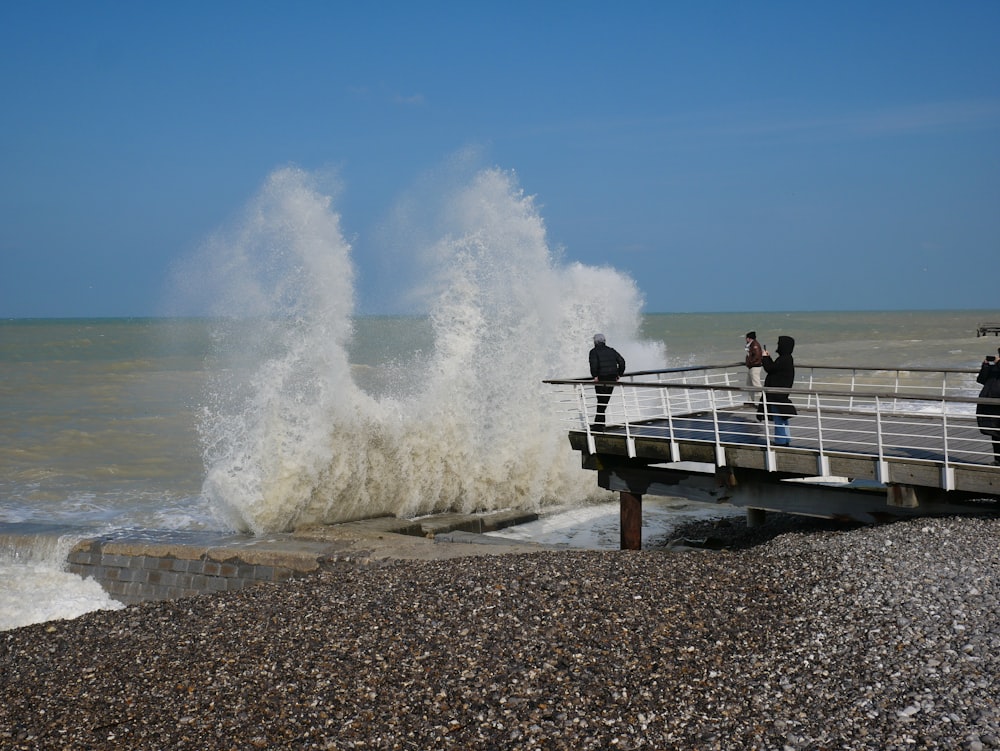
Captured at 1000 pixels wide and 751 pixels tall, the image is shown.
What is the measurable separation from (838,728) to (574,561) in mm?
3728

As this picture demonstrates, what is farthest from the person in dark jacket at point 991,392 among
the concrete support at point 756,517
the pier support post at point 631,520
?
the pier support post at point 631,520

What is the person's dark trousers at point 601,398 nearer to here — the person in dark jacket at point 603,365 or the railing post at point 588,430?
the person in dark jacket at point 603,365

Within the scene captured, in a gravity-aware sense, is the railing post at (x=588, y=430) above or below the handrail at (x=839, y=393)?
below

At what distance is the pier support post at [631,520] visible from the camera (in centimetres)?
1227

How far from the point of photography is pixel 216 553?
1043 cm

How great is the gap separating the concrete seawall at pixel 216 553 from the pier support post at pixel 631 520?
1856mm

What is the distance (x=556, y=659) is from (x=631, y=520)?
5.92 metres

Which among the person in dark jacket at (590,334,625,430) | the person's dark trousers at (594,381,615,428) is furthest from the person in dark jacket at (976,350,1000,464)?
the person in dark jacket at (590,334,625,430)

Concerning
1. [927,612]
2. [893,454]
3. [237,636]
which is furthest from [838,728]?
[893,454]

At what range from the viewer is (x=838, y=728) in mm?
5383

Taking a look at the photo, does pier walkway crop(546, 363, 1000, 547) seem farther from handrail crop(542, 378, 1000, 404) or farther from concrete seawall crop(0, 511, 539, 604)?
concrete seawall crop(0, 511, 539, 604)

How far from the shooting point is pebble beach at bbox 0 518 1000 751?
18.4ft

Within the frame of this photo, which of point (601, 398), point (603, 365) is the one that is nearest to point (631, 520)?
point (601, 398)

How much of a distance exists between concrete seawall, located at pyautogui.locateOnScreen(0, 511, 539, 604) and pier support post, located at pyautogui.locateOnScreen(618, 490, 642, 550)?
1856mm
